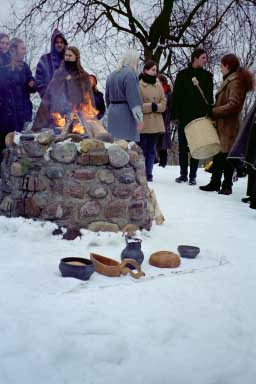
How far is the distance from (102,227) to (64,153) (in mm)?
716

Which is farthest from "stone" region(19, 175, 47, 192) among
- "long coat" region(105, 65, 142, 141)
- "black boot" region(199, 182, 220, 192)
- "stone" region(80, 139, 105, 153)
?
"black boot" region(199, 182, 220, 192)

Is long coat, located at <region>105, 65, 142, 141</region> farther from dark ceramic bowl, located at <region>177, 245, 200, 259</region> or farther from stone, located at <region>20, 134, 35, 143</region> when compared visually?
dark ceramic bowl, located at <region>177, 245, 200, 259</region>

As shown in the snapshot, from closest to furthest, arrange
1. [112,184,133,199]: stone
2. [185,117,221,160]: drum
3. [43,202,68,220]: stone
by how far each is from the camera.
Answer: [43,202,68,220]: stone → [112,184,133,199]: stone → [185,117,221,160]: drum

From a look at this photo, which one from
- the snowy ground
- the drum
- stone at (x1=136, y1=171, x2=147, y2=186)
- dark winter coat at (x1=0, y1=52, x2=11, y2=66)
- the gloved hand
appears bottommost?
the snowy ground

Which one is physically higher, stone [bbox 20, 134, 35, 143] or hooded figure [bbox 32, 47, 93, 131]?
hooded figure [bbox 32, 47, 93, 131]

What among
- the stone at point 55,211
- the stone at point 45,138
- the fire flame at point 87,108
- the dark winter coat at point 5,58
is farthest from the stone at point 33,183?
the dark winter coat at point 5,58

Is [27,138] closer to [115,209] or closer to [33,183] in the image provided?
[33,183]

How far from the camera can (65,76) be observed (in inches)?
182

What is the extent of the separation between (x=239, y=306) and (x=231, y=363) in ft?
2.03

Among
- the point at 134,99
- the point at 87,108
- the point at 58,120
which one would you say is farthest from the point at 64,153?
the point at 134,99

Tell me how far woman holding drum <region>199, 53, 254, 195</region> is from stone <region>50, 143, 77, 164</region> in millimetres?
2517

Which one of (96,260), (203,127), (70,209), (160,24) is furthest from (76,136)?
(160,24)

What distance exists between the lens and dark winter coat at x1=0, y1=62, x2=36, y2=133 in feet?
17.2

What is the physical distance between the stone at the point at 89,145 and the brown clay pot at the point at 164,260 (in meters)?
1.17
